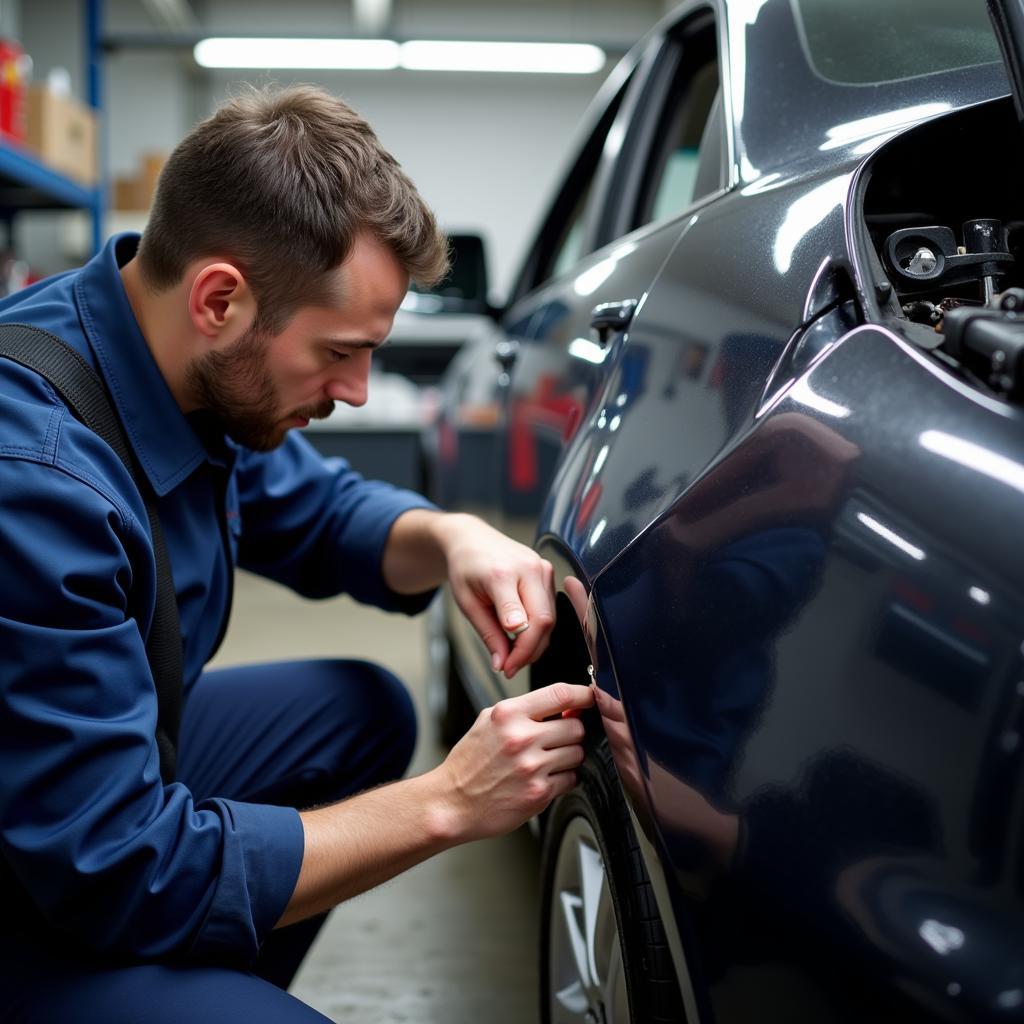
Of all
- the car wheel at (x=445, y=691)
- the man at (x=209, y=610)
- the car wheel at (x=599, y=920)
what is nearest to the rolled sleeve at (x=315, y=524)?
the man at (x=209, y=610)

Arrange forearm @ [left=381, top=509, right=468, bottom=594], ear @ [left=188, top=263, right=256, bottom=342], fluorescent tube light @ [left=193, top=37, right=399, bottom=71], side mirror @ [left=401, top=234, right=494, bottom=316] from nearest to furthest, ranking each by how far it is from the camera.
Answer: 1. ear @ [left=188, top=263, right=256, bottom=342]
2. forearm @ [left=381, top=509, right=468, bottom=594]
3. side mirror @ [left=401, top=234, right=494, bottom=316]
4. fluorescent tube light @ [left=193, top=37, right=399, bottom=71]

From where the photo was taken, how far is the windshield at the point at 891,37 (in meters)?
1.06

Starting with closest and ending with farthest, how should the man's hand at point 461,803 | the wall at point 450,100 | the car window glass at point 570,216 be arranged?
the man's hand at point 461,803 < the car window glass at point 570,216 < the wall at point 450,100

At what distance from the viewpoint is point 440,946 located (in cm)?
177

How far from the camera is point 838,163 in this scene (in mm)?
867

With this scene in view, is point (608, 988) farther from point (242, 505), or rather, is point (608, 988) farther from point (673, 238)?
point (242, 505)

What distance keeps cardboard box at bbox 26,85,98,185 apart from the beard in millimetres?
4504

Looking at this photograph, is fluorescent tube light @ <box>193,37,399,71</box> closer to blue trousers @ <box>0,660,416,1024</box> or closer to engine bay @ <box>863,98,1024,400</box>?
blue trousers @ <box>0,660,416,1024</box>

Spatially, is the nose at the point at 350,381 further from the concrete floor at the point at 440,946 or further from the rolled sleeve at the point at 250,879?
the concrete floor at the point at 440,946

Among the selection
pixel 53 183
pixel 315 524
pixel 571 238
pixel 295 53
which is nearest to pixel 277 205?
pixel 315 524

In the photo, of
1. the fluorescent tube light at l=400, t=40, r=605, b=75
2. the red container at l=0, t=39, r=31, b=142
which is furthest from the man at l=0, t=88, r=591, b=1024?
the fluorescent tube light at l=400, t=40, r=605, b=75

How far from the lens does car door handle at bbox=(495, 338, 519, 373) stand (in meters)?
1.79

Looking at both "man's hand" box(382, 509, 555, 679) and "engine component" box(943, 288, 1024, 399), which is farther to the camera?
"man's hand" box(382, 509, 555, 679)

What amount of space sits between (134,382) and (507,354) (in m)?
0.81
